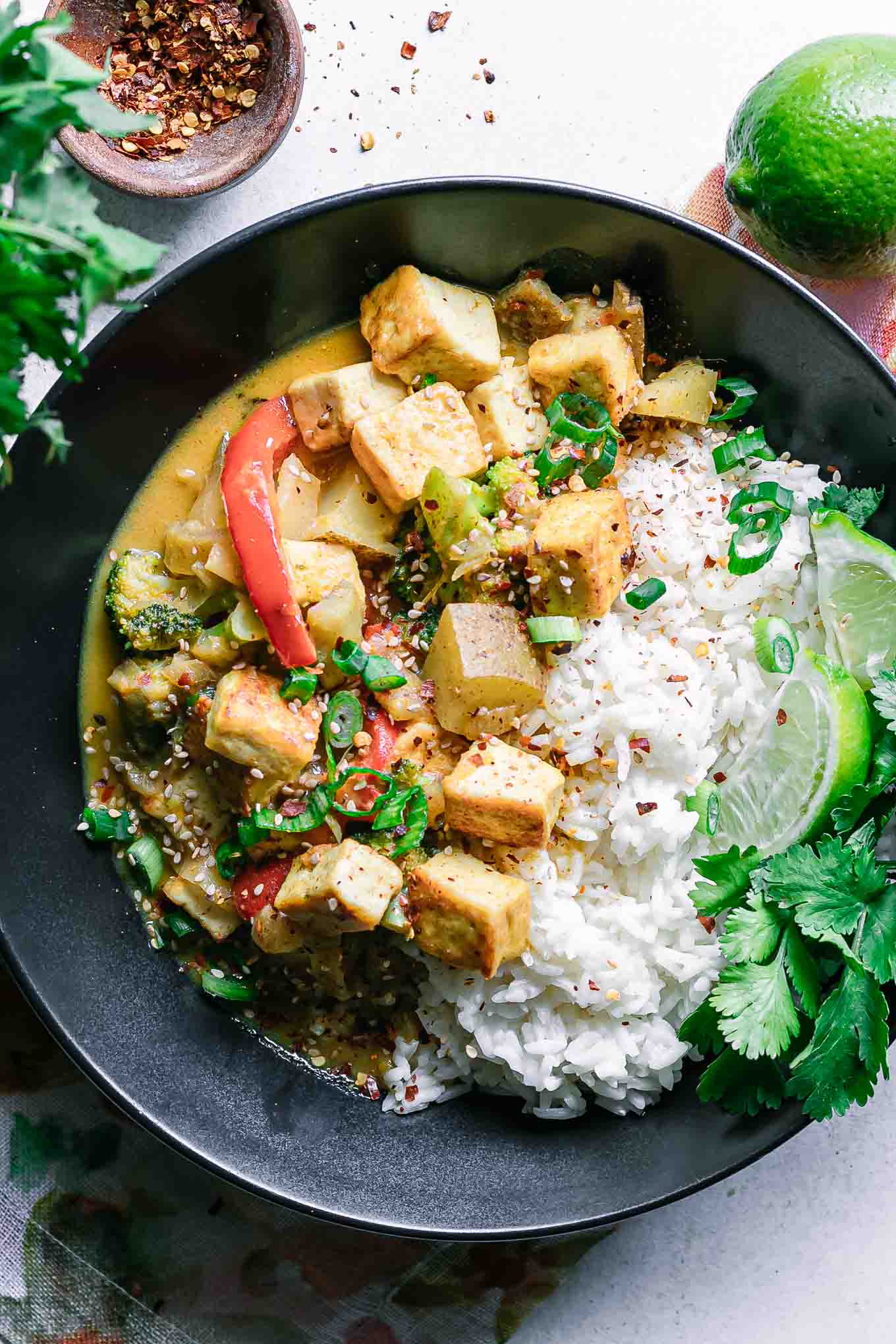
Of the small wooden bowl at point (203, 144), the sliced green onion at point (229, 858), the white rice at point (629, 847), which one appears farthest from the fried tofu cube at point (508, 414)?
the sliced green onion at point (229, 858)

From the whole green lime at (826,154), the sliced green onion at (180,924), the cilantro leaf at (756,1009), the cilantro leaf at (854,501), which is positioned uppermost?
the whole green lime at (826,154)

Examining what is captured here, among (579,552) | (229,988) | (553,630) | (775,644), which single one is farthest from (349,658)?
(775,644)

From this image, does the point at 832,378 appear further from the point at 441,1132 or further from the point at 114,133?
the point at 441,1132

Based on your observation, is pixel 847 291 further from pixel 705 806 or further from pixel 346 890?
pixel 346 890

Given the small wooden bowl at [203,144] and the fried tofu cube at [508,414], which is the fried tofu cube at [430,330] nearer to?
the fried tofu cube at [508,414]

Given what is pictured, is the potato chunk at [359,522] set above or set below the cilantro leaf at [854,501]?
above

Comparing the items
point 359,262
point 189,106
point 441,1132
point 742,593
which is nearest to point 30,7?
point 189,106
